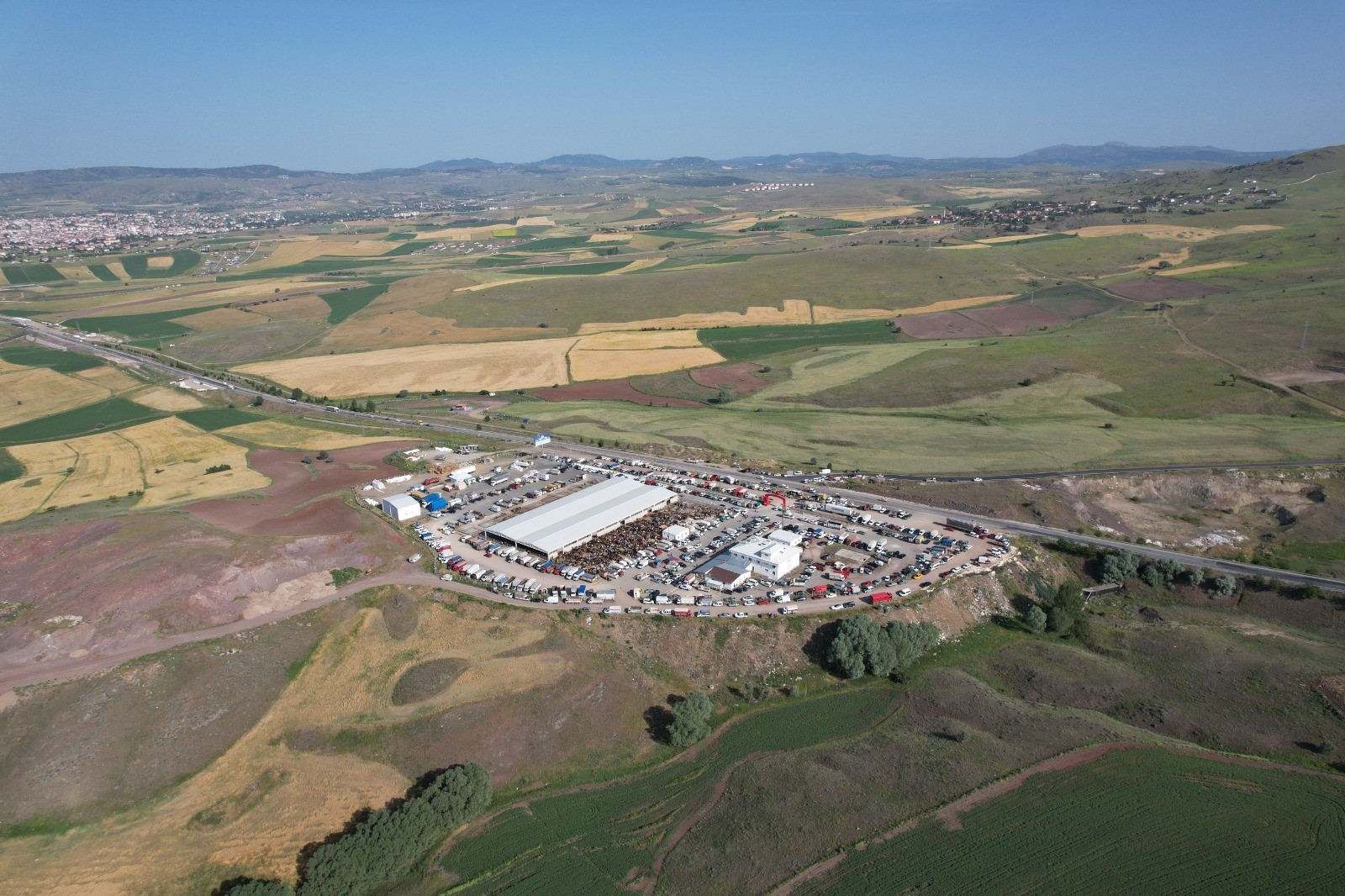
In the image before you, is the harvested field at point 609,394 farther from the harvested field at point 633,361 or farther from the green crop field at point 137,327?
the green crop field at point 137,327

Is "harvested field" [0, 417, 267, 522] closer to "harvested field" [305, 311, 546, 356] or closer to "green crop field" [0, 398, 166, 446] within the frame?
"green crop field" [0, 398, 166, 446]

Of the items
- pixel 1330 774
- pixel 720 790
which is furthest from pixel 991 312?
pixel 720 790

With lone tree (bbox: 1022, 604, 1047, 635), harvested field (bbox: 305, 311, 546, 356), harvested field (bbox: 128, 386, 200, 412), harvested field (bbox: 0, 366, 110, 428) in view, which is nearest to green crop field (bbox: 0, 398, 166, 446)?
harvested field (bbox: 128, 386, 200, 412)

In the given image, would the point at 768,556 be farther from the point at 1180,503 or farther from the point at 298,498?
the point at 298,498

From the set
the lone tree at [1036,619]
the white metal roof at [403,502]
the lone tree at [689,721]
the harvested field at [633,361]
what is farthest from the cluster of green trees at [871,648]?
the harvested field at [633,361]

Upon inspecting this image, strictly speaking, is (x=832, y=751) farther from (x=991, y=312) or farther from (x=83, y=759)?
(x=991, y=312)

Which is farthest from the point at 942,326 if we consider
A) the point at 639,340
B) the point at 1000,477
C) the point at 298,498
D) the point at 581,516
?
the point at 298,498
